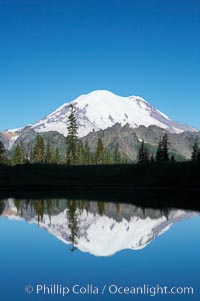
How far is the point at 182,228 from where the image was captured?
111 feet

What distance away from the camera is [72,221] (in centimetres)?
3731

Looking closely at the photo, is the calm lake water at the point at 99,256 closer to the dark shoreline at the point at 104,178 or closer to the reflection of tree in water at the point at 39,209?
the reflection of tree in water at the point at 39,209

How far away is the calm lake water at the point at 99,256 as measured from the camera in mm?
16953

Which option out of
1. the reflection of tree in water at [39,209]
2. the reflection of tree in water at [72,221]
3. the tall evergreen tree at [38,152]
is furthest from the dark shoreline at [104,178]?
the tall evergreen tree at [38,152]

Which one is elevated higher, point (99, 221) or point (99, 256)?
point (99, 221)

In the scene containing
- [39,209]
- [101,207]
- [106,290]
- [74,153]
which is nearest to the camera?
[106,290]

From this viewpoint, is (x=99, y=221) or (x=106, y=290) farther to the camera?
(x=99, y=221)

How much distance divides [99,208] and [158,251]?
23.2 m

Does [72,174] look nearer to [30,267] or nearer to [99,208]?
[99,208]

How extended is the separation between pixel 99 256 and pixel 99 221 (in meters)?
13.9

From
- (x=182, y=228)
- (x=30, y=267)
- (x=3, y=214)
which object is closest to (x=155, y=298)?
(x=30, y=267)
